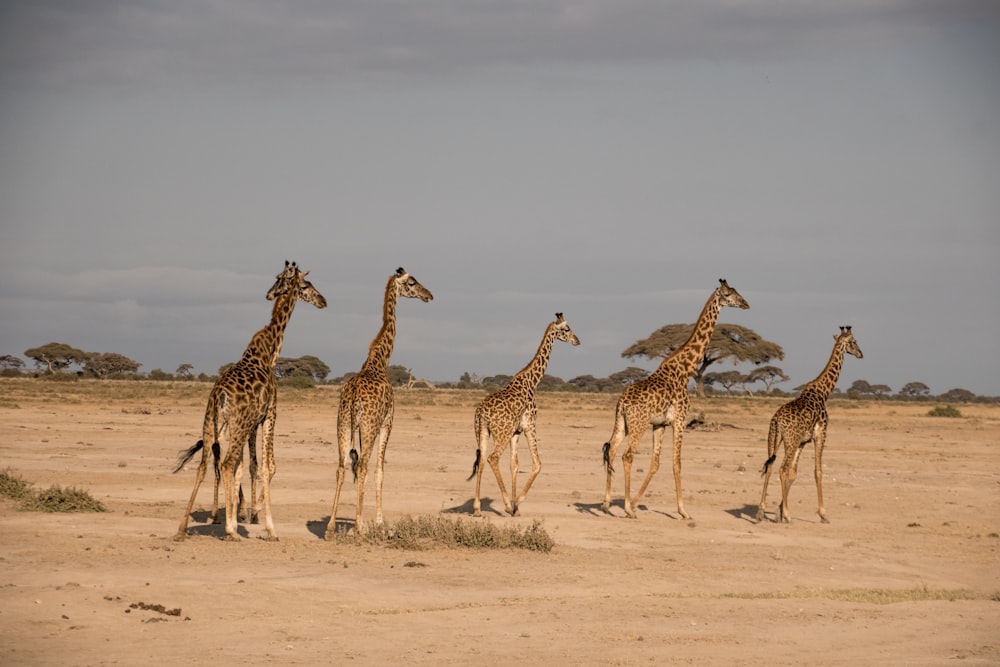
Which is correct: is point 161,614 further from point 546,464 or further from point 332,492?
point 546,464

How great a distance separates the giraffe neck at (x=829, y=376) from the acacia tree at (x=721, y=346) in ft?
157

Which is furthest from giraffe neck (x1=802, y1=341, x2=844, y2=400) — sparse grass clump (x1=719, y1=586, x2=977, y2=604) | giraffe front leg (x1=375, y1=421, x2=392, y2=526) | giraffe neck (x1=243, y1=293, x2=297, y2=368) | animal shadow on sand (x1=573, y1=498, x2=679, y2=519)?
giraffe neck (x1=243, y1=293, x2=297, y2=368)

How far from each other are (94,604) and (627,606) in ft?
17.5

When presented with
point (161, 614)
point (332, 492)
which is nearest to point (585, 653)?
point (161, 614)

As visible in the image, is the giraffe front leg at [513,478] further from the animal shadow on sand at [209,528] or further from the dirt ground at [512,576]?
the animal shadow on sand at [209,528]

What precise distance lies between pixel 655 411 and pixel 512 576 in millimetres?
6735

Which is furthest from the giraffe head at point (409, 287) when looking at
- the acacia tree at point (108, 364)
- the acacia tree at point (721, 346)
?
the acacia tree at point (108, 364)

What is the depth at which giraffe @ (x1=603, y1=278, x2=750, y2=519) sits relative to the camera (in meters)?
21.5

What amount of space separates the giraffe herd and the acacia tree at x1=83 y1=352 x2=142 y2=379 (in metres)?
83.6

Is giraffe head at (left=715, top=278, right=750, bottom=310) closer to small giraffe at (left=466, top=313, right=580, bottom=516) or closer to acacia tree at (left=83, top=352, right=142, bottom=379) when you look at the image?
small giraffe at (left=466, top=313, right=580, bottom=516)

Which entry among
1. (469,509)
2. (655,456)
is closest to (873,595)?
(655,456)

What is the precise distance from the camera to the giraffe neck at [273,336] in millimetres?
17781

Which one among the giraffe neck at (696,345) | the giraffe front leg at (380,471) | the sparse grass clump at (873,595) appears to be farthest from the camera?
the giraffe neck at (696,345)

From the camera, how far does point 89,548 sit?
1580 cm
